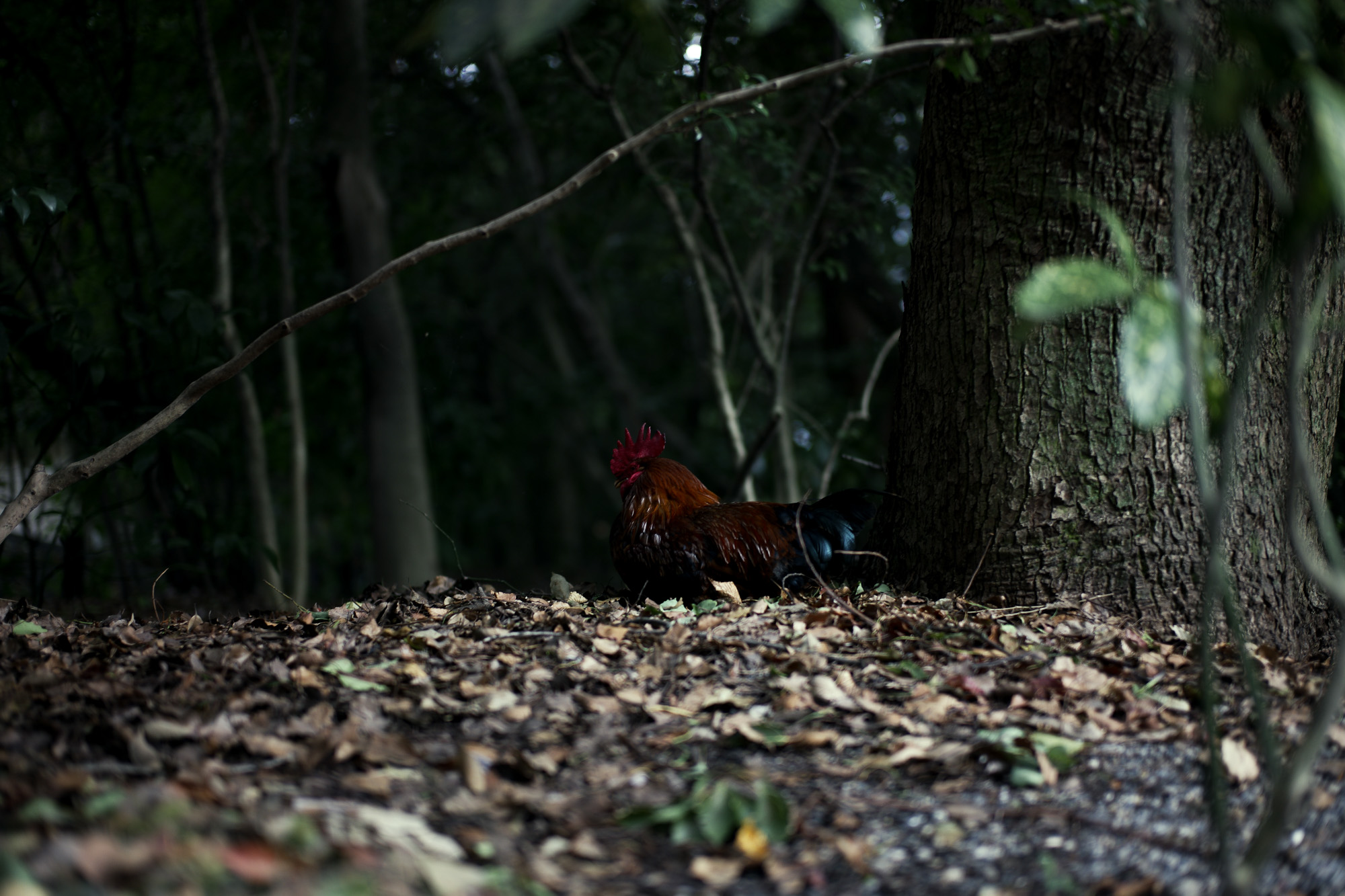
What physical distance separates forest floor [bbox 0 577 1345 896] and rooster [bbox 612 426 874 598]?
715mm

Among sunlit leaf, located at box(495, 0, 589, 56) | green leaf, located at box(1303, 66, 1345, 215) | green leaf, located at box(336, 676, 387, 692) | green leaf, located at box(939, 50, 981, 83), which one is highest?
green leaf, located at box(939, 50, 981, 83)

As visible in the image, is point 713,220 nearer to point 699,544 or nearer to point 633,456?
point 633,456

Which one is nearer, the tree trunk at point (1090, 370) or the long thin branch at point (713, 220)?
the tree trunk at point (1090, 370)

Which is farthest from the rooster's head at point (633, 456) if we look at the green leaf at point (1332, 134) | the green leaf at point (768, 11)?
the green leaf at point (1332, 134)

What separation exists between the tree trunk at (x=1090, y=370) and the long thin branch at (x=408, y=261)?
0.26 metres

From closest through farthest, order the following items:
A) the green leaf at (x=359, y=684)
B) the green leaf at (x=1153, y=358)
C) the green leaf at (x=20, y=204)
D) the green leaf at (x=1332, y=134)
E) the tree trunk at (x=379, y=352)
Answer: the green leaf at (x=1332, y=134)
the green leaf at (x=1153, y=358)
the green leaf at (x=359, y=684)
the green leaf at (x=20, y=204)
the tree trunk at (x=379, y=352)

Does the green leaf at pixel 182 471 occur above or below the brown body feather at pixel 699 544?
above

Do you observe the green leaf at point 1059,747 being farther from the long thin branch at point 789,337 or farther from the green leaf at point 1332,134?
the long thin branch at point 789,337

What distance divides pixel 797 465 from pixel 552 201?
5993 millimetres

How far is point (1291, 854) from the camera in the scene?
5.92 feet

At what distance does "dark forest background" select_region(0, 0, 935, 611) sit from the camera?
4.95 metres

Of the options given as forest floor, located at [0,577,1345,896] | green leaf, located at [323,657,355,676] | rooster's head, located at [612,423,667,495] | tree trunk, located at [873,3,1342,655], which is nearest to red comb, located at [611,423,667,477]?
rooster's head, located at [612,423,667,495]

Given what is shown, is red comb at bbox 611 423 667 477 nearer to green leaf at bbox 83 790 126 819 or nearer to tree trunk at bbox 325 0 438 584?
green leaf at bbox 83 790 126 819

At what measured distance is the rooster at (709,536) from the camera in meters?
3.61
